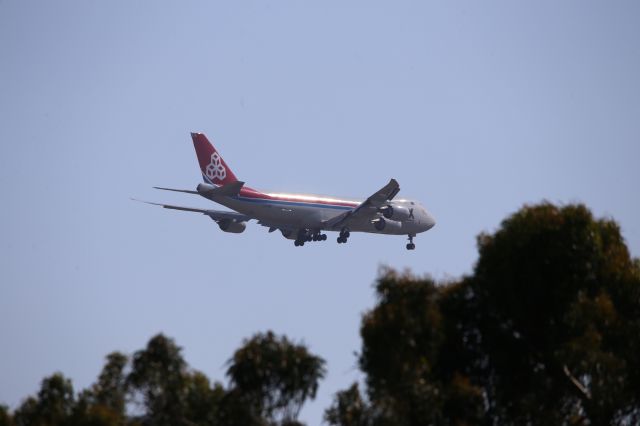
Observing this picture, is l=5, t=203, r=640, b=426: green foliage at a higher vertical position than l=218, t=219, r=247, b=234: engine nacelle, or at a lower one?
lower

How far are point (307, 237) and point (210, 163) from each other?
854cm

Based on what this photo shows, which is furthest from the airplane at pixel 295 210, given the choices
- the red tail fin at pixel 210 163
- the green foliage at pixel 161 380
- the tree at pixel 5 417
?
the green foliage at pixel 161 380

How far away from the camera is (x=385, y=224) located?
81.9 meters

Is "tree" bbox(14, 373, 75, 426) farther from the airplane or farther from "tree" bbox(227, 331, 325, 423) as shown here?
the airplane

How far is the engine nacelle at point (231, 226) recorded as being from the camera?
8119cm

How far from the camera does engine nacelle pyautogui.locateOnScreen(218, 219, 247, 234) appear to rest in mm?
81188

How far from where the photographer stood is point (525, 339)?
5056cm

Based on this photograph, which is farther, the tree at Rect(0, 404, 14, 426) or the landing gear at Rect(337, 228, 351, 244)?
the landing gear at Rect(337, 228, 351, 244)

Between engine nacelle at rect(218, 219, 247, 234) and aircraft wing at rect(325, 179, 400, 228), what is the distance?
5.72 m

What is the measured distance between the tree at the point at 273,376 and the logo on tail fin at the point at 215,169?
34038 millimetres

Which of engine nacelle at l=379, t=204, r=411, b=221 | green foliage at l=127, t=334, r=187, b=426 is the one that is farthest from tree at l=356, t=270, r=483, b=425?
engine nacelle at l=379, t=204, r=411, b=221

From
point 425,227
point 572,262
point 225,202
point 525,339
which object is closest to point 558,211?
point 572,262

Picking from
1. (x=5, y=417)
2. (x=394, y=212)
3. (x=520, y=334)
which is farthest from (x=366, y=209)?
(x=5, y=417)

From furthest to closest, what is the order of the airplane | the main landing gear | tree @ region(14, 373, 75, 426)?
the main landing gear, the airplane, tree @ region(14, 373, 75, 426)
